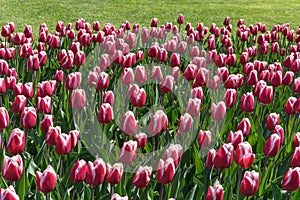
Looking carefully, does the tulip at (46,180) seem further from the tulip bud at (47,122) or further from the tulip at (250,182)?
the tulip at (250,182)

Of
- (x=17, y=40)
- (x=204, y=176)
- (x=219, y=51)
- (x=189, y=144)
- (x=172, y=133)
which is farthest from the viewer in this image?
(x=219, y=51)

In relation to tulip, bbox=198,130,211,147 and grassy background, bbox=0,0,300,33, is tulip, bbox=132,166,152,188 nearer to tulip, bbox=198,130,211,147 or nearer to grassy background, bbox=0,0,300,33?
tulip, bbox=198,130,211,147

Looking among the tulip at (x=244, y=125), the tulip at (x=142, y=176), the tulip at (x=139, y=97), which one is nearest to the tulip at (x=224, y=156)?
the tulip at (x=142, y=176)

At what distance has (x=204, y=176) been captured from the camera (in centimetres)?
334

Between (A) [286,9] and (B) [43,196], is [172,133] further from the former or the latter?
(A) [286,9]

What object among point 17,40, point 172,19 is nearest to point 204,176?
point 17,40

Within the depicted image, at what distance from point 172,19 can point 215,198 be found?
11676 mm

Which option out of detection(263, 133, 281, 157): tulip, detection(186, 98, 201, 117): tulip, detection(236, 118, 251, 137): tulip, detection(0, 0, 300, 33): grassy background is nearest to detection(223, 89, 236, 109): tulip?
detection(186, 98, 201, 117): tulip

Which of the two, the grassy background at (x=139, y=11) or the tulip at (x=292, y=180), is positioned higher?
the tulip at (x=292, y=180)

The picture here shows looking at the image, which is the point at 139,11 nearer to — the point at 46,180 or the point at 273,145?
the point at 273,145

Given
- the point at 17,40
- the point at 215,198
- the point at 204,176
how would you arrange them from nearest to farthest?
the point at 215,198 < the point at 204,176 < the point at 17,40

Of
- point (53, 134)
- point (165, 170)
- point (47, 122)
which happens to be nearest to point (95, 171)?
point (165, 170)

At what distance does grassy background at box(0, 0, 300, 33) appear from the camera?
45.2ft

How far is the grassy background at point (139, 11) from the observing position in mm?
13766
